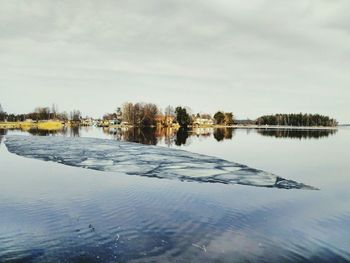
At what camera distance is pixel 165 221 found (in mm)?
7191

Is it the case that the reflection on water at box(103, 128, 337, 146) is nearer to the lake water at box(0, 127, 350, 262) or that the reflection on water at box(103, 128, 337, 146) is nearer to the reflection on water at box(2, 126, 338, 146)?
the reflection on water at box(2, 126, 338, 146)

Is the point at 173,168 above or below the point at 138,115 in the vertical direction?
below

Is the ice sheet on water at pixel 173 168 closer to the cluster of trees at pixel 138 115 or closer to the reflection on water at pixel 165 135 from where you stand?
the reflection on water at pixel 165 135

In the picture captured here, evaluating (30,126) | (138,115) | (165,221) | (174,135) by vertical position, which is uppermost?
(138,115)

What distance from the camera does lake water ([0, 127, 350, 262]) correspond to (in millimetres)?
5551

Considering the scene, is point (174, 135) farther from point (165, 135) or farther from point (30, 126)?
point (30, 126)

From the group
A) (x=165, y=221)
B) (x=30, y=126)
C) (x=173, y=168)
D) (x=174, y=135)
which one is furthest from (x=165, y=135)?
(x=30, y=126)

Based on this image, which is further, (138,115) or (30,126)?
(138,115)

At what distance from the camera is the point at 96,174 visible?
13.3 metres

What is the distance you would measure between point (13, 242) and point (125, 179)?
21.1ft

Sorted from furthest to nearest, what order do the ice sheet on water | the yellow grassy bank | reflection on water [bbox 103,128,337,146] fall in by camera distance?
the yellow grassy bank, reflection on water [bbox 103,128,337,146], the ice sheet on water

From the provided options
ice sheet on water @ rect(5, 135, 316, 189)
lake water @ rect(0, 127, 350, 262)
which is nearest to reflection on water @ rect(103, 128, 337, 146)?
ice sheet on water @ rect(5, 135, 316, 189)

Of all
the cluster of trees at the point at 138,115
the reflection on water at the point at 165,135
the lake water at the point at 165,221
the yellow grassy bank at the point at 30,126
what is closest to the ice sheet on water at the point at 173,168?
the lake water at the point at 165,221

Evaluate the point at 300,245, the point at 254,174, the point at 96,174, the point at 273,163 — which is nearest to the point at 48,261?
the point at 300,245
